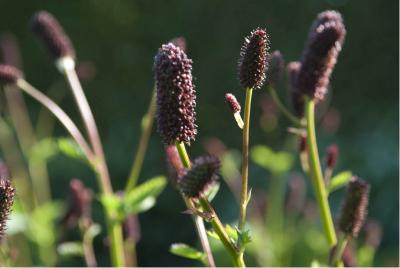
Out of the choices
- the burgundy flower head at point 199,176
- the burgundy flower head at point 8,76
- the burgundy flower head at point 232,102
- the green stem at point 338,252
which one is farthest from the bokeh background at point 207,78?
the burgundy flower head at point 199,176

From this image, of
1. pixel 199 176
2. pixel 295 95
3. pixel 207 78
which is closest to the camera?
pixel 199 176

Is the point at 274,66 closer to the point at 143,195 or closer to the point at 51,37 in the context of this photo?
the point at 143,195

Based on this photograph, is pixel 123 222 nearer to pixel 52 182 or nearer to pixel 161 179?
pixel 161 179

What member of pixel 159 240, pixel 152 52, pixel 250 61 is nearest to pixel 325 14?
pixel 250 61

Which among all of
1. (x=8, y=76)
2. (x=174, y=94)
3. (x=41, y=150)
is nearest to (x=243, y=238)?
(x=174, y=94)

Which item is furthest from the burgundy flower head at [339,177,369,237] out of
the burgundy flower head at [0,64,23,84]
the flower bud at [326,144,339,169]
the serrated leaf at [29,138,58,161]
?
the serrated leaf at [29,138,58,161]

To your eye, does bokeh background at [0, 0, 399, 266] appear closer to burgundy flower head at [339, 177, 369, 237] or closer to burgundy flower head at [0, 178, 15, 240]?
burgundy flower head at [339, 177, 369, 237]

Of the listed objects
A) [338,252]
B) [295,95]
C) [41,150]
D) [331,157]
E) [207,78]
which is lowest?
[338,252]
